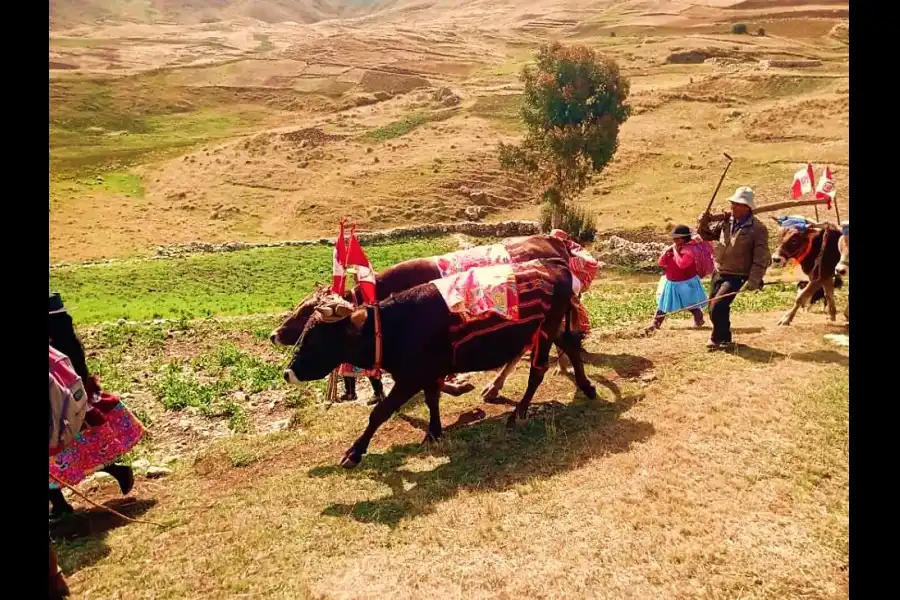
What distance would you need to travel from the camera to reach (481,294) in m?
8.15

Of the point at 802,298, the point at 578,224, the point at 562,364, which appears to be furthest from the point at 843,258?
the point at 578,224

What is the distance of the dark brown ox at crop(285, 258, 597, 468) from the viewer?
809 centimetres

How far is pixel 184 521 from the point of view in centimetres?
682

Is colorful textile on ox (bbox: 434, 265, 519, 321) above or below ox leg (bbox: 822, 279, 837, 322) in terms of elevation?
above

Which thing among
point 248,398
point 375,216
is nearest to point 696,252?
point 248,398

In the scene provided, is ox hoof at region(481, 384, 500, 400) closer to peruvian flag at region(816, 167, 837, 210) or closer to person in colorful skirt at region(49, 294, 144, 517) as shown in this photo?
person in colorful skirt at region(49, 294, 144, 517)

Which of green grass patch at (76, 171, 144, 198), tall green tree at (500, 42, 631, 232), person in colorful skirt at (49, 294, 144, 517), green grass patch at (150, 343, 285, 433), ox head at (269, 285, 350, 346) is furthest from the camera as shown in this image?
green grass patch at (76, 171, 144, 198)

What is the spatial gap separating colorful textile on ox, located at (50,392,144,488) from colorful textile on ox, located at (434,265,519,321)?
4.04m

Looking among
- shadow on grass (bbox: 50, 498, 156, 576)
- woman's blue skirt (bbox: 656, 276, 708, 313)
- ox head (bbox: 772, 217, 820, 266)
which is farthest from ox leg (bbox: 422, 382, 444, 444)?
ox head (bbox: 772, 217, 820, 266)

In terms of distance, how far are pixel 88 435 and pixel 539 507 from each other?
495 centimetres

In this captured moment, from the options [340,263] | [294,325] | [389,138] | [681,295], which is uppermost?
[389,138]

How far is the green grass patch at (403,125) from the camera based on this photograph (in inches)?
2115

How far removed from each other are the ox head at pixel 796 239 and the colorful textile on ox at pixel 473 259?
6303 mm

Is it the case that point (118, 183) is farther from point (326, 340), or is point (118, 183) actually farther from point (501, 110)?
point (326, 340)
